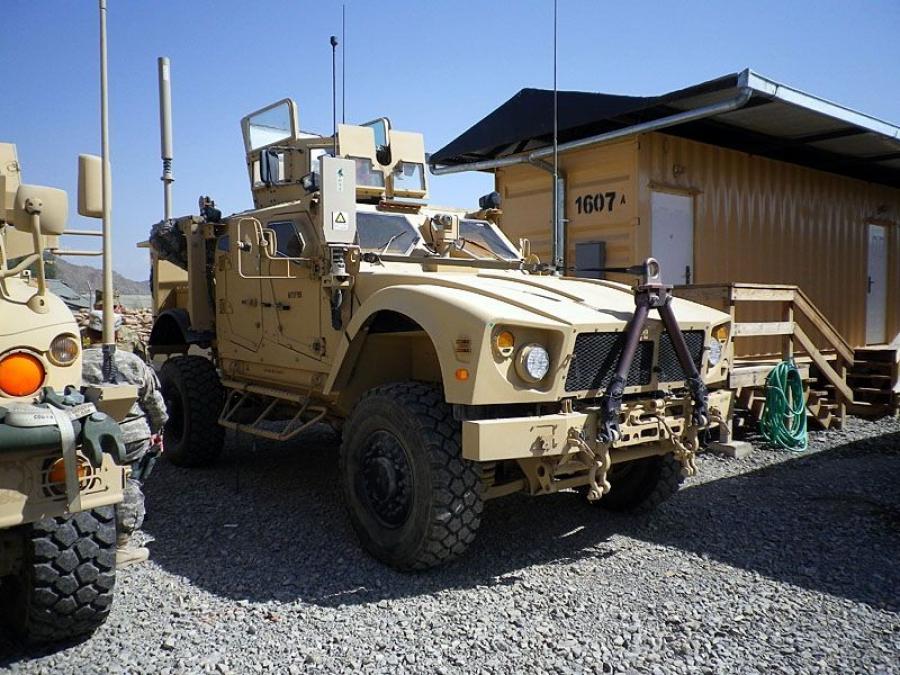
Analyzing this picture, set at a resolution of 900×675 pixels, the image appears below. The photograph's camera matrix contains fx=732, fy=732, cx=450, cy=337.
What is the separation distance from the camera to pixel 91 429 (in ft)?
7.97

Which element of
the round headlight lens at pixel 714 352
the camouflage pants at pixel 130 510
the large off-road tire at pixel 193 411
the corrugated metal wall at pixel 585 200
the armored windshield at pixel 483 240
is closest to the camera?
the camouflage pants at pixel 130 510

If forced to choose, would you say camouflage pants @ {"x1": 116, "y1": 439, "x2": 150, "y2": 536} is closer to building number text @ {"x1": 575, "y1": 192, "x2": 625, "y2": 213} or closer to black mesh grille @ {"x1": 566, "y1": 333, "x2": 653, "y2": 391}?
black mesh grille @ {"x1": 566, "y1": 333, "x2": 653, "y2": 391}

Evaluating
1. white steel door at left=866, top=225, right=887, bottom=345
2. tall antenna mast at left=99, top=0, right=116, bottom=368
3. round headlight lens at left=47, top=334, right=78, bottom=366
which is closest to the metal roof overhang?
white steel door at left=866, top=225, right=887, bottom=345

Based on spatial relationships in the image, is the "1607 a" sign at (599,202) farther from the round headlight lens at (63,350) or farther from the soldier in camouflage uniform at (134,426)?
the round headlight lens at (63,350)

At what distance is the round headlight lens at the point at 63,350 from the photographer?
104 inches

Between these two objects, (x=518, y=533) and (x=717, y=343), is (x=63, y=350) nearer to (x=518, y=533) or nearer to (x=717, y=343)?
(x=518, y=533)

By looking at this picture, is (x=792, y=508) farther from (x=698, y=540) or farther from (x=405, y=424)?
(x=405, y=424)

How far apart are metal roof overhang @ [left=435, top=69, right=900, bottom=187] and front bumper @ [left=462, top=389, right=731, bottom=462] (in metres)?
3.93

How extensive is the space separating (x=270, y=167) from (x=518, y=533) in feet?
11.1

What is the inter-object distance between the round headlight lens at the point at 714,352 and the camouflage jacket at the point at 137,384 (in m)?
3.14

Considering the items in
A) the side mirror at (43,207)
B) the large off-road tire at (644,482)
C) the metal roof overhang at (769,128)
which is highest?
the metal roof overhang at (769,128)

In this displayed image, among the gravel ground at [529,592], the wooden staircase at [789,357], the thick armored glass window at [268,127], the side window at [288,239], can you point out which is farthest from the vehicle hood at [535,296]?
the thick armored glass window at [268,127]

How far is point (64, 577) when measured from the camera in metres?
2.72

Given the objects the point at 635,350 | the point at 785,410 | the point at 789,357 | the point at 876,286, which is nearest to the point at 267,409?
the point at 635,350
